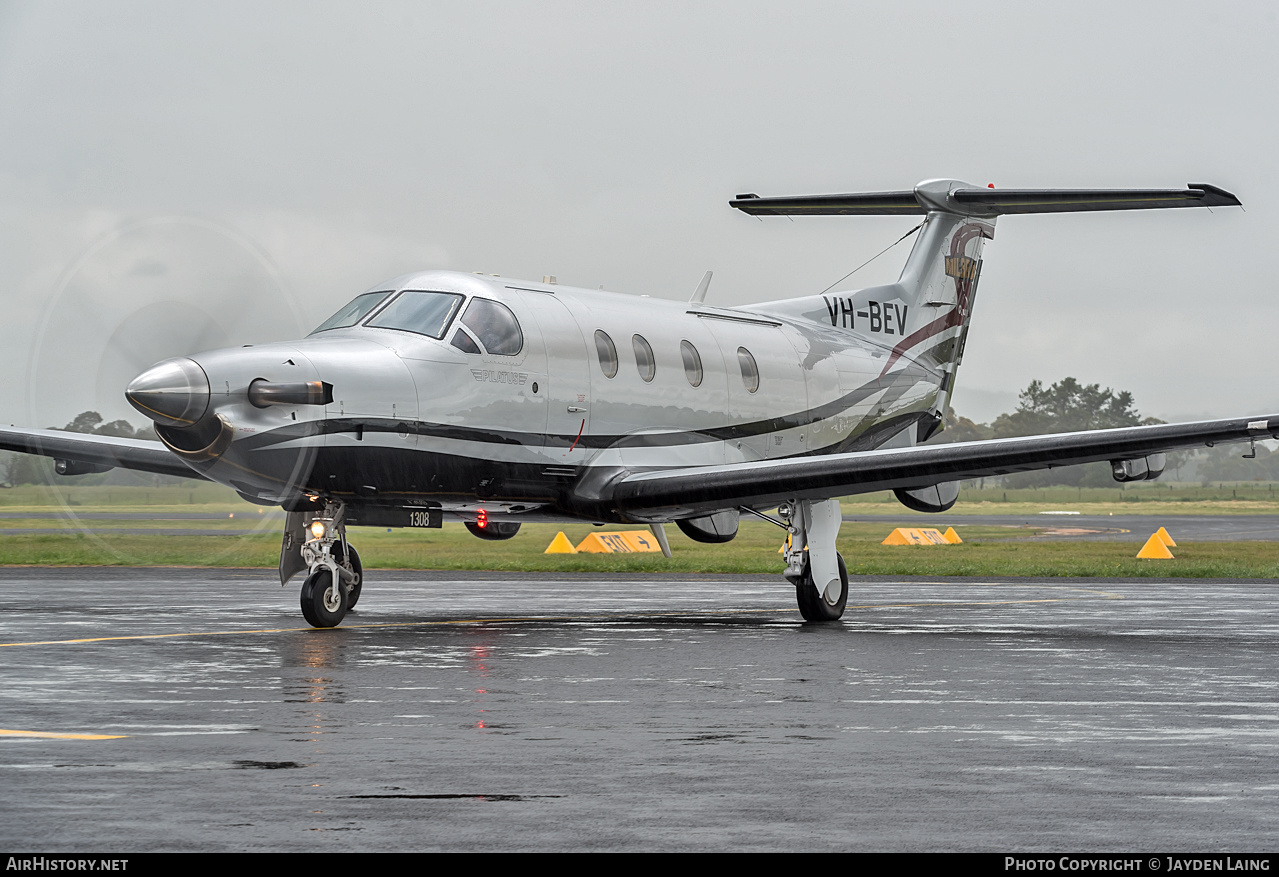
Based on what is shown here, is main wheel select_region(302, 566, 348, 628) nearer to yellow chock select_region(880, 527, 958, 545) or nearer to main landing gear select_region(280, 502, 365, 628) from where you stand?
main landing gear select_region(280, 502, 365, 628)

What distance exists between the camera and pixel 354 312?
54.9 feet

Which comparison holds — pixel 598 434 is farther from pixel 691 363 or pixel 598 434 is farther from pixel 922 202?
pixel 922 202

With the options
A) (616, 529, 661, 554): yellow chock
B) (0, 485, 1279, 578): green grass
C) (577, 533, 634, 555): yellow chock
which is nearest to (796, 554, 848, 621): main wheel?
(0, 485, 1279, 578): green grass

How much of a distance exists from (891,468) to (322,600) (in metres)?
6.46

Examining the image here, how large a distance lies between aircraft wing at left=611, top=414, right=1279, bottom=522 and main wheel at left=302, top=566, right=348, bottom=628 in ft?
11.9

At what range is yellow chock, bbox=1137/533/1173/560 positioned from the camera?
3506 centimetres

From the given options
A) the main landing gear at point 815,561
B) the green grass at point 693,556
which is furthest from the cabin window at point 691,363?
the green grass at point 693,556

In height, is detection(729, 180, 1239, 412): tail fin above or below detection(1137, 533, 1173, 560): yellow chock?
above

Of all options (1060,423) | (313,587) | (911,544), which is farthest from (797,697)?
(1060,423)

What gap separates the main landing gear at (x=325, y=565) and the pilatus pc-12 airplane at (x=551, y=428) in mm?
24

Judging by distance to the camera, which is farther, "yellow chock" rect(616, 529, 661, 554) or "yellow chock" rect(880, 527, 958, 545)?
"yellow chock" rect(880, 527, 958, 545)


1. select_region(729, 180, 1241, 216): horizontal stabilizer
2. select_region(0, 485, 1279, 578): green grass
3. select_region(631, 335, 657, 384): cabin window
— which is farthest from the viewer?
select_region(0, 485, 1279, 578): green grass

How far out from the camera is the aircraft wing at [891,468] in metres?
15.7

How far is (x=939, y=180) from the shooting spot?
24.2 m
